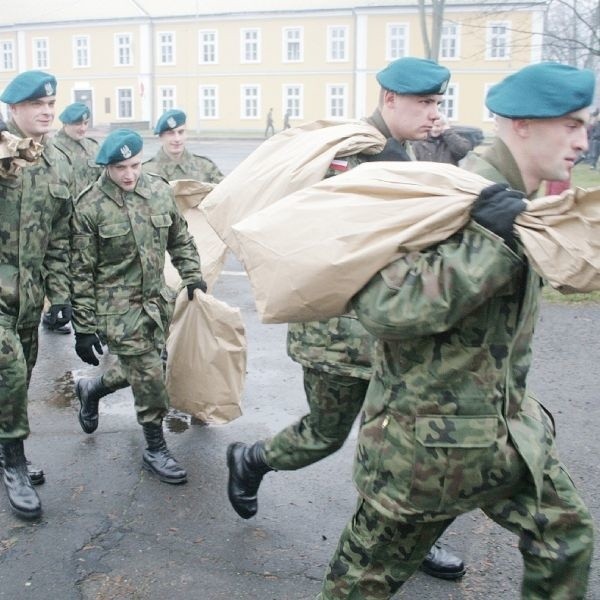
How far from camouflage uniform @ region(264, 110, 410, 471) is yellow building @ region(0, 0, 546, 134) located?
1828 inches

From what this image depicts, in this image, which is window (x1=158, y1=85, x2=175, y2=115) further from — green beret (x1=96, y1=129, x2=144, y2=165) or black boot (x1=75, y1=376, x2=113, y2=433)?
green beret (x1=96, y1=129, x2=144, y2=165)

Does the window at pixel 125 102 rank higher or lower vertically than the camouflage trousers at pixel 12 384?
lower

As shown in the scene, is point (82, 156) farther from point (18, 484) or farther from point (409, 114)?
point (409, 114)

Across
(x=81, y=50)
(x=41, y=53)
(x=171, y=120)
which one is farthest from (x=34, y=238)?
(x=41, y=53)

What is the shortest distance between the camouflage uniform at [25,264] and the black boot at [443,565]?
80.2 inches

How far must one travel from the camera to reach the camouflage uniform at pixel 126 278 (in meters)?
4.62

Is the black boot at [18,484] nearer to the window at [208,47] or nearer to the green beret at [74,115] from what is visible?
the green beret at [74,115]

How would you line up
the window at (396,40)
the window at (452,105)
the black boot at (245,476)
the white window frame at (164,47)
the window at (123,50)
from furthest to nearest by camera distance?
the window at (123,50)
the white window frame at (164,47)
the window at (452,105)
the window at (396,40)
the black boot at (245,476)

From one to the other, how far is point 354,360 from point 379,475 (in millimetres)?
955

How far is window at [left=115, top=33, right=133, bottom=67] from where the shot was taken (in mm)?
55875

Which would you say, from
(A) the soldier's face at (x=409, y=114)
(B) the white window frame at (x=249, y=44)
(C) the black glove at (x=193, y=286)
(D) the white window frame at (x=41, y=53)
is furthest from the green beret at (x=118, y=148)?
(D) the white window frame at (x=41, y=53)

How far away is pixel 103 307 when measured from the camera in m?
4.67

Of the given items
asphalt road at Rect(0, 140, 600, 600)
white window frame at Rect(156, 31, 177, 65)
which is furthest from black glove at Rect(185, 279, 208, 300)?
white window frame at Rect(156, 31, 177, 65)

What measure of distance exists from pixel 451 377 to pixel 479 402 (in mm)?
105
